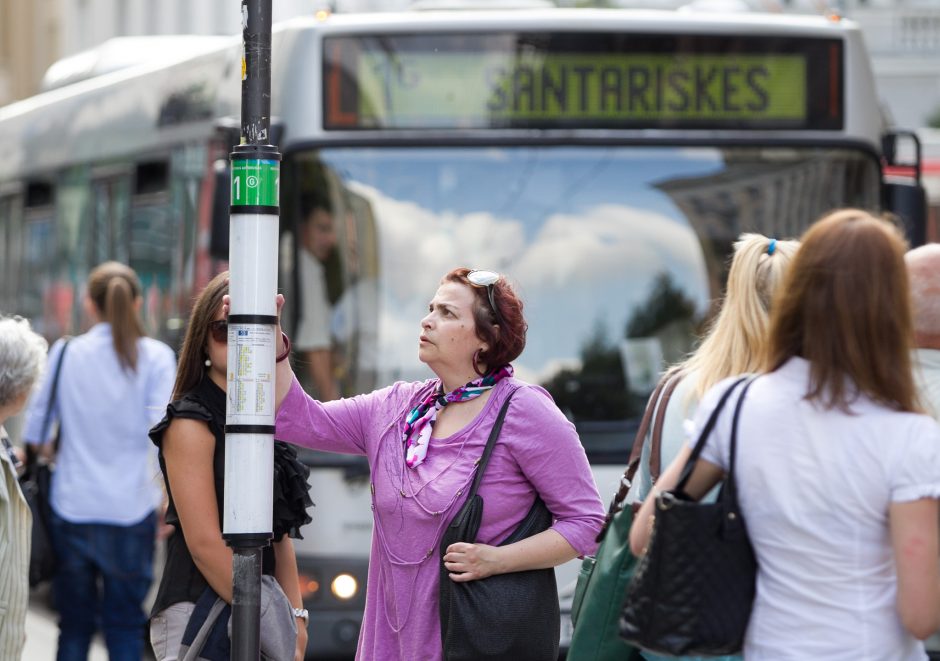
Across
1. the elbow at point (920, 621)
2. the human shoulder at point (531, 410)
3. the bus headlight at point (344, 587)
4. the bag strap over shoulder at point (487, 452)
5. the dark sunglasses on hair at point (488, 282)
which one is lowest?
the bus headlight at point (344, 587)

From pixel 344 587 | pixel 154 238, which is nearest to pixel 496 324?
pixel 344 587

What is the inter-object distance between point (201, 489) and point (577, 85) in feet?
11.6

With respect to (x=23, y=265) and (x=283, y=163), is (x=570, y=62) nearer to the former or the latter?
(x=283, y=163)

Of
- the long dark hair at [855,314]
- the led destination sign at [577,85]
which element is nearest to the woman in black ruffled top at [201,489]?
the long dark hair at [855,314]

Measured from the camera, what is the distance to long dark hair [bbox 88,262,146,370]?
7652 millimetres

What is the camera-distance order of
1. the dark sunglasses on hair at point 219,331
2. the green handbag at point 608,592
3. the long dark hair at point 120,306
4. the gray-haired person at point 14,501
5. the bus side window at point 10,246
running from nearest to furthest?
the green handbag at point 608,592 → the dark sunglasses on hair at point 219,331 → the gray-haired person at point 14,501 → the long dark hair at point 120,306 → the bus side window at point 10,246

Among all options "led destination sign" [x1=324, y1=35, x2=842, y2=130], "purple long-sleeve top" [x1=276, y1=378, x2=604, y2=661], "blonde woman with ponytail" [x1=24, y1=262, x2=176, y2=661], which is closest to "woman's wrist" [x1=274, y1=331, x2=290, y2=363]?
"purple long-sleeve top" [x1=276, y1=378, x2=604, y2=661]

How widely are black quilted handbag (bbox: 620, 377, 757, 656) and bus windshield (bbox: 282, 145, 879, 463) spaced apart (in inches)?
152

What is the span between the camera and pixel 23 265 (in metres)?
11.7

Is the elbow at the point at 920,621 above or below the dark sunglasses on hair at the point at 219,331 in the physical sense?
below

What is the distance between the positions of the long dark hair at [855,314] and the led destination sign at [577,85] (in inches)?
166

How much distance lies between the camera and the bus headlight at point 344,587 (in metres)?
6.92

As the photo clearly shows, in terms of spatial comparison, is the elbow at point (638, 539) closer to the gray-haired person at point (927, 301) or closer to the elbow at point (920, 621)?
the elbow at point (920, 621)

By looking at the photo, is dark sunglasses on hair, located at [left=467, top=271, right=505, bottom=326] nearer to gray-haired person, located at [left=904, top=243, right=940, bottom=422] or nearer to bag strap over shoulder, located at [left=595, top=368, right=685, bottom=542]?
bag strap over shoulder, located at [left=595, top=368, right=685, bottom=542]
